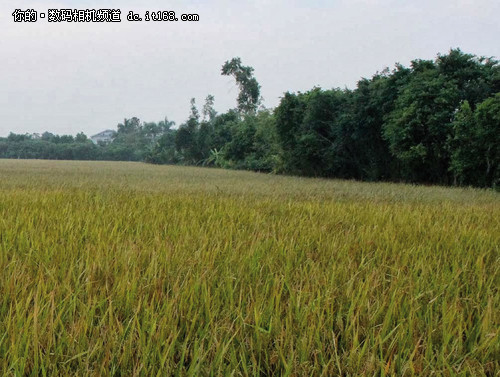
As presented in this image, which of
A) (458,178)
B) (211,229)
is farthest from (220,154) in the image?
(211,229)

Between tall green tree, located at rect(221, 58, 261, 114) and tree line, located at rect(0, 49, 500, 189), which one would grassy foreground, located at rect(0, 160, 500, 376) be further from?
tall green tree, located at rect(221, 58, 261, 114)

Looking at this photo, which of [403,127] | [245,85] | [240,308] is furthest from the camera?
[245,85]

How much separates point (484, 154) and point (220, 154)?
1095 inches

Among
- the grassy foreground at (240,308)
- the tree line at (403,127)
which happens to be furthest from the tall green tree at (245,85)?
the grassy foreground at (240,308)

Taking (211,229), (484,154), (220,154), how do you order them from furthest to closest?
(220,154) → (484,154) → (211,229)

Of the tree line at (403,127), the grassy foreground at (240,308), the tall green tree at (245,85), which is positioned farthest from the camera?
the tall green tree at (245,85)

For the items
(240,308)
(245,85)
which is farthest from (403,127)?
(245,85)

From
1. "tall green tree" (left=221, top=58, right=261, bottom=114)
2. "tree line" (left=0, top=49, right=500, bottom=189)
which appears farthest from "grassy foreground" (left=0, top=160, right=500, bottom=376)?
"tall green tree" (left=221, top=58, right=261, bottom=114)

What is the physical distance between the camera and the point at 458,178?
569 inches

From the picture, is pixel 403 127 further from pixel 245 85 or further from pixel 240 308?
pixel 245 85

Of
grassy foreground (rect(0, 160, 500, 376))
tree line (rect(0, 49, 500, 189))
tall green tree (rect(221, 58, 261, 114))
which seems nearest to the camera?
grassy foreground (rect(0, 160, 500, 376))

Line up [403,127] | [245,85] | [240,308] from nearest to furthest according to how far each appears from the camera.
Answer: [240,308]
[403,127]
[245,85]

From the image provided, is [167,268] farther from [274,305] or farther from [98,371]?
[98,371]

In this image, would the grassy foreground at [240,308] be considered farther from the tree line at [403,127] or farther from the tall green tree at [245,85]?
the tall green tree at [245,85]
